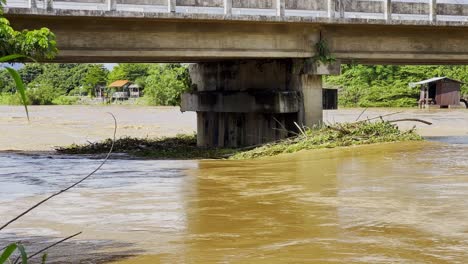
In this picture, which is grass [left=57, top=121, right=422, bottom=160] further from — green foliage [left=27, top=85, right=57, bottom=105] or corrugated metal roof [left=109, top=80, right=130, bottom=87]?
corrugated metal roof [left=109, top=80, right=130, bottom=87]

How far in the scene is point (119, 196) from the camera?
10562 mm

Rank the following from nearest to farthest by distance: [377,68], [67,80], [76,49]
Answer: [76,49] → [377,68] → [67,80]

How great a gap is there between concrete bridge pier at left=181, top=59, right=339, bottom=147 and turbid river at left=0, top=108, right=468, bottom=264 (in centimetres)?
468

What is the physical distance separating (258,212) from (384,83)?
5708 cm

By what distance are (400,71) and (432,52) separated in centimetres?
4498

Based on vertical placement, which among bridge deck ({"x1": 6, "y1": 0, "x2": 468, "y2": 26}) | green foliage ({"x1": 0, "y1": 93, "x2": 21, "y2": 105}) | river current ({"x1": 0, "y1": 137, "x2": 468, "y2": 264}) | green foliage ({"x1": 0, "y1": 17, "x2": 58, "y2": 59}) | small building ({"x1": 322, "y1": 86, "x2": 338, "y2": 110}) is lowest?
river current ({"x1": 0, "y1": 137, "x2": 468, "y2": 264})

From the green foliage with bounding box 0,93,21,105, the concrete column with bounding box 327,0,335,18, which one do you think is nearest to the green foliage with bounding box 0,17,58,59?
the concrete column with bounding box 327,0,335,18

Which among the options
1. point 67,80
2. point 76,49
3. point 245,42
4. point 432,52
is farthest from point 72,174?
point 67,80

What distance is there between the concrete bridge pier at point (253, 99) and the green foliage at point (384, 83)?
3970 centimetres

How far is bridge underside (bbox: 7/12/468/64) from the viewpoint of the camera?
17344 mm

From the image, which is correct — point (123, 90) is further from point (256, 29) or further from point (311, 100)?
point (256, 29)

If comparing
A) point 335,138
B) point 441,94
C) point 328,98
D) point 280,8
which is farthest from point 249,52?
point 441,94

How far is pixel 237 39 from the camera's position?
18.9 metres

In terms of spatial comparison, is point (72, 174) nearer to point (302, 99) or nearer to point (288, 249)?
point (302, 99)
